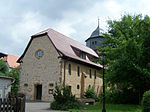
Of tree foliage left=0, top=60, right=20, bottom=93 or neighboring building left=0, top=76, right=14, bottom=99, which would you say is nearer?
neighboring building left=0, top=76, right=14, bottom=99

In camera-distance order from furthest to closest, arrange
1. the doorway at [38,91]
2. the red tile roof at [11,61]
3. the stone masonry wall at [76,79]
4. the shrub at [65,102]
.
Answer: the red tile roof at [11,61] → the doorway at [38,91] → the stone masonry wall at [76,79] → the shrub at [65,102]

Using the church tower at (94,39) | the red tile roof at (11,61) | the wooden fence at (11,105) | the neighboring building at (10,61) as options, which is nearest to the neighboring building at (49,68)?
the church tower at (94,39)

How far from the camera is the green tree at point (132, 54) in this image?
17375mm

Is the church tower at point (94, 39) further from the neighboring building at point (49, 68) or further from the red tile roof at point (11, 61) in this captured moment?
the red tile roof at point (11, 61)

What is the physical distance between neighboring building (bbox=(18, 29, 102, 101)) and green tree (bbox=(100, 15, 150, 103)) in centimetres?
720

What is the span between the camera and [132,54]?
1775 centimetres

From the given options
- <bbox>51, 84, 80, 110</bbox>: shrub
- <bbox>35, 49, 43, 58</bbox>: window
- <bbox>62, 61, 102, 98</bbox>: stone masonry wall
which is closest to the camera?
<bbox>51, 84, 80, 110</bbox>: shrub

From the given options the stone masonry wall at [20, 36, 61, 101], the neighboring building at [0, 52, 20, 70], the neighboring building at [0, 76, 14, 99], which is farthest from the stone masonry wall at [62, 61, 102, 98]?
the neighboring building at [0, 52, 20, 70]

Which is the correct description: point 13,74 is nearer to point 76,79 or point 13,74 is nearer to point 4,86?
point 76,79

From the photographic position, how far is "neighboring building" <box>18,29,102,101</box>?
2571 centimetres

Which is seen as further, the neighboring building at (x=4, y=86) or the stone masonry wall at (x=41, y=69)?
the stone masonry wall at (x=41, y=69)

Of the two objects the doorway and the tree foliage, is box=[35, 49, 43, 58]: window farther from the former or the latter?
the tree foliage

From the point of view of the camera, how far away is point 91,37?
47.6 metres

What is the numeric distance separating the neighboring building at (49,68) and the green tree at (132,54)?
720 centimetres
